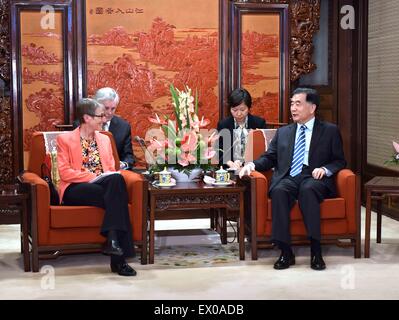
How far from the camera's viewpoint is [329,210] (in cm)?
480

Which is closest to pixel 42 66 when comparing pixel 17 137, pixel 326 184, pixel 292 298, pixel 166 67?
pixel 17 137

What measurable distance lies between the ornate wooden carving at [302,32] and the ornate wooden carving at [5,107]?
2516mm

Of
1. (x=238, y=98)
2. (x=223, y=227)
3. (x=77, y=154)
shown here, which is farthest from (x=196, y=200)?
(x=238, y=98)

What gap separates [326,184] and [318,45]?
2.61m

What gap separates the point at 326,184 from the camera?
4852mm

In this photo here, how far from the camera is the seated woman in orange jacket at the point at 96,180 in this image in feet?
14.7

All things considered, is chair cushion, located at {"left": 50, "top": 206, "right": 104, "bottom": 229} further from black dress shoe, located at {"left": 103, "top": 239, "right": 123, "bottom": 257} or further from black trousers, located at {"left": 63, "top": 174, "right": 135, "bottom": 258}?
black dress shoe, located at {"left": 103, "top": 239, "right": 123, "bottom": 257}

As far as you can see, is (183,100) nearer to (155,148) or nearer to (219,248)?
(155,148)

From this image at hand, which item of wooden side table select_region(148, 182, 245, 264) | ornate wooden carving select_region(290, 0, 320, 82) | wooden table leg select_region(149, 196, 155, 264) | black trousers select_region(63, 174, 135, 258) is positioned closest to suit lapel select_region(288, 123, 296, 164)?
wooden side table select_region(148, 182, 245, 264)

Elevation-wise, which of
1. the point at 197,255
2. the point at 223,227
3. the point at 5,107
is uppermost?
the point at 5,107

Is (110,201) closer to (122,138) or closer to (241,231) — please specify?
(241,231)

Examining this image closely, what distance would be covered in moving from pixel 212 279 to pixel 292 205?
0.77m

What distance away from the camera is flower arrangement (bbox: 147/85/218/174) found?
496cm

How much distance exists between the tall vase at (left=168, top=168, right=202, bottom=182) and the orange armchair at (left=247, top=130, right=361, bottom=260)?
411 millimetres
